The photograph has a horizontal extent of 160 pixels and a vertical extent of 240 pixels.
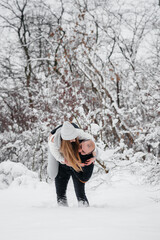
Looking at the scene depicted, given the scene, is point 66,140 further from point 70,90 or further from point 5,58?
point 5,58

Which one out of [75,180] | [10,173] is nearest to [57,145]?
[75,180]

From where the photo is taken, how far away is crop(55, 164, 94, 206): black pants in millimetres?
2540

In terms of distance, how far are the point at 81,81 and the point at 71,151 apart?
5024 millimetres

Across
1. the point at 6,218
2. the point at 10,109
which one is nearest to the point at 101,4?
the point at 10,109

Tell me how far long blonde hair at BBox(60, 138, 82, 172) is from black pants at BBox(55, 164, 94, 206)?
225mm

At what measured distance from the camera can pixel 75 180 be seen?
2.65 meters

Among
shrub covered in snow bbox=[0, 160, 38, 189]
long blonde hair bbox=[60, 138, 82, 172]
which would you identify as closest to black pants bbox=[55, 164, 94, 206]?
long blonde hair bbox=[60, 138, 82, 172]

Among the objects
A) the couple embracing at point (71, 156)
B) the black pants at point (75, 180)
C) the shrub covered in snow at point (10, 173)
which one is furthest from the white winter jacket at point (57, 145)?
the shrub covered in snow at point (10, 173)

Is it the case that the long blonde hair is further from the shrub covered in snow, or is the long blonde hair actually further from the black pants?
the shrub covered in snow

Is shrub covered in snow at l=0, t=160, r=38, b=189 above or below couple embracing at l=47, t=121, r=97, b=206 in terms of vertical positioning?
below

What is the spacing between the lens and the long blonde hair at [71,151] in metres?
2.28

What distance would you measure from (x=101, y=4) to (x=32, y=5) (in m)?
4.04

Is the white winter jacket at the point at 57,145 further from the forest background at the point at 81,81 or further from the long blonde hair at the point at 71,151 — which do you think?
the forest background at the point at 81,81

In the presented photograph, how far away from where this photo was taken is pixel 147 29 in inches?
311
